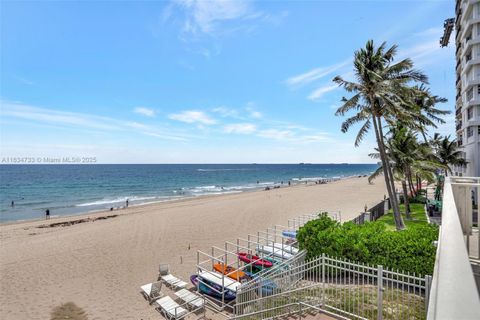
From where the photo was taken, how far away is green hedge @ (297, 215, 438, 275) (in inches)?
394

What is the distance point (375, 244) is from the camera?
10.8 m

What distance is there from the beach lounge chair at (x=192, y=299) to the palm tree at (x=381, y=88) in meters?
13.2

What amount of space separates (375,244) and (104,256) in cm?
1617

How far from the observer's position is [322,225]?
12695 millimetres

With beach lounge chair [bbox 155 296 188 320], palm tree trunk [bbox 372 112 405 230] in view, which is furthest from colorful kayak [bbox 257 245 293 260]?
palm tree trunk [bbox 372 112 405 230]

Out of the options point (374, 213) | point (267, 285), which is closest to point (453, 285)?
point (267, 285)

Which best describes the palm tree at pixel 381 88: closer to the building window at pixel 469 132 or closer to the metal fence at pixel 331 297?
the metal fence at pixel 331 297

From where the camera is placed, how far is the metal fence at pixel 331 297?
782 cm

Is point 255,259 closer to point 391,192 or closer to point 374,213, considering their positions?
point 391,192

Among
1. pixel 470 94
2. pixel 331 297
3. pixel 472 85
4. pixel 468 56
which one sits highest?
pixel 468 56

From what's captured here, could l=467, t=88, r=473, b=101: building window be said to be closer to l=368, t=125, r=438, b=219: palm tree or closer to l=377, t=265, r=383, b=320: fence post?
l=368, t=125, r=438, b=219: palm tree

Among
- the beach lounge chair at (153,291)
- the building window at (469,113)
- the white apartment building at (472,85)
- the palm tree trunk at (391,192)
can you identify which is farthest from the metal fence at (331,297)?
the building window at (469,113)

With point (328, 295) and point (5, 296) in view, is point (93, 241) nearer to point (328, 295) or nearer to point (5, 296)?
point (5, 296)

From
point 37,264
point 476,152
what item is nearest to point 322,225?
point 37,264
